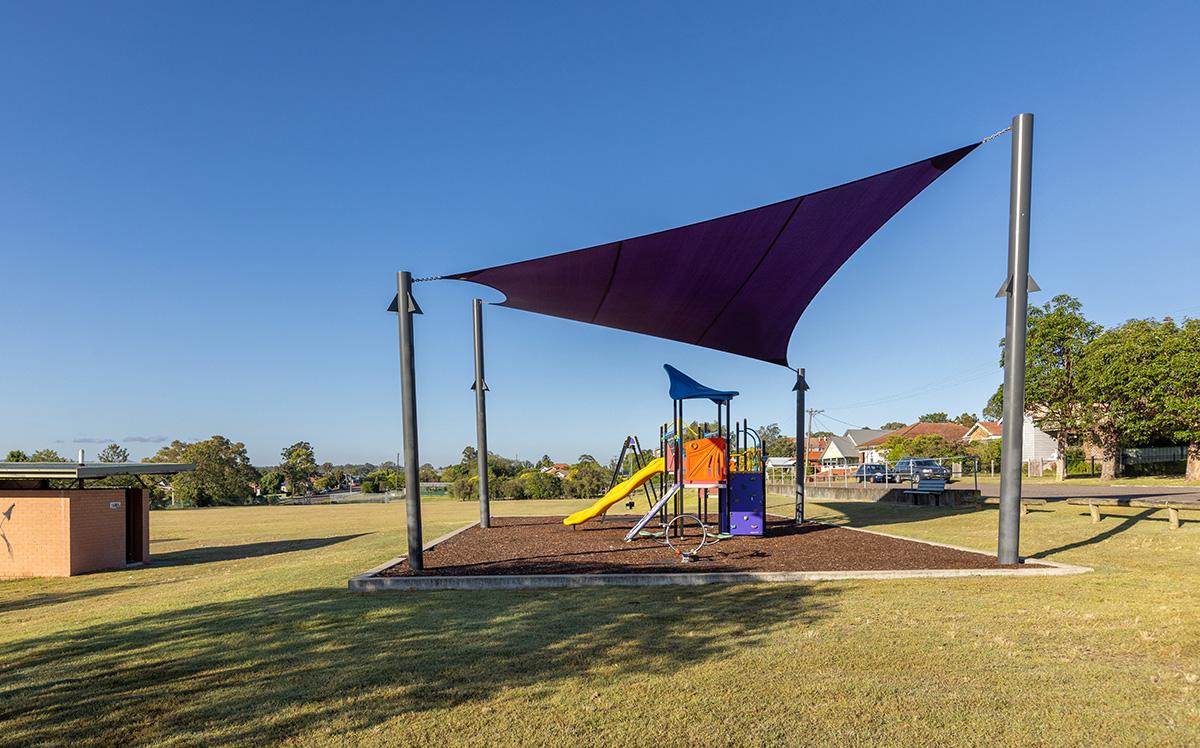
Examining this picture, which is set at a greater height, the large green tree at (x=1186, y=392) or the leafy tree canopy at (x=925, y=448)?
the large green tree at (x=1186, y=392)

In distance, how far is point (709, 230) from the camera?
817 centimetres

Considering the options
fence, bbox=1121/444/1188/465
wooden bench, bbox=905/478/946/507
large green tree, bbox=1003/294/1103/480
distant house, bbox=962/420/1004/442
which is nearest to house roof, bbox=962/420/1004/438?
distant house, bbox=962/420/1004/442

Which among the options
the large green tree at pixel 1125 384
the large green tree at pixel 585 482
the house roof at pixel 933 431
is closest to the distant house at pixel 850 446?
the house roof at pixel 933 431

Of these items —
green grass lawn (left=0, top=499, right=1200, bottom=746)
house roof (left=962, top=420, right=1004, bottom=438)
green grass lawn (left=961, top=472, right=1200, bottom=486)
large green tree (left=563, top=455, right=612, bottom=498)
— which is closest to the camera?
green grass lawn (left=0, top=499, right=1200, bottom=746)

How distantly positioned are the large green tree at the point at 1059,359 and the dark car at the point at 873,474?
311 inches

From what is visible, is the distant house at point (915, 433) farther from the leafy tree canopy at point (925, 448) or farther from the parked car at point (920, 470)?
the parked car at point (920, 470)

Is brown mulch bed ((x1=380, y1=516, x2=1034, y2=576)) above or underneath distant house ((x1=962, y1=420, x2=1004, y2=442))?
above

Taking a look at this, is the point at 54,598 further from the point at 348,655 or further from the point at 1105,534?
the point at 1105,534

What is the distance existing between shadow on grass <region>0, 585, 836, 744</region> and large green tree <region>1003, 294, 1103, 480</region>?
111ft

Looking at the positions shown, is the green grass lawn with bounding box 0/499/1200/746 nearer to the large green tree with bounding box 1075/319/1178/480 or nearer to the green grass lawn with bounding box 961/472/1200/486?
the green grass lawn with bounding box 961/472/1200/486

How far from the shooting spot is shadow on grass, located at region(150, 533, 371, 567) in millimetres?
13961

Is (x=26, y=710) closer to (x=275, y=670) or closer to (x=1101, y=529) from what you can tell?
(x=275, y=670)

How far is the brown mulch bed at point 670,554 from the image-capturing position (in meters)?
8.31

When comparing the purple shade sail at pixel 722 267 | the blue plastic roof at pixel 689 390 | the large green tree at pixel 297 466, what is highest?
the purple shade sail at pixel 722 267
